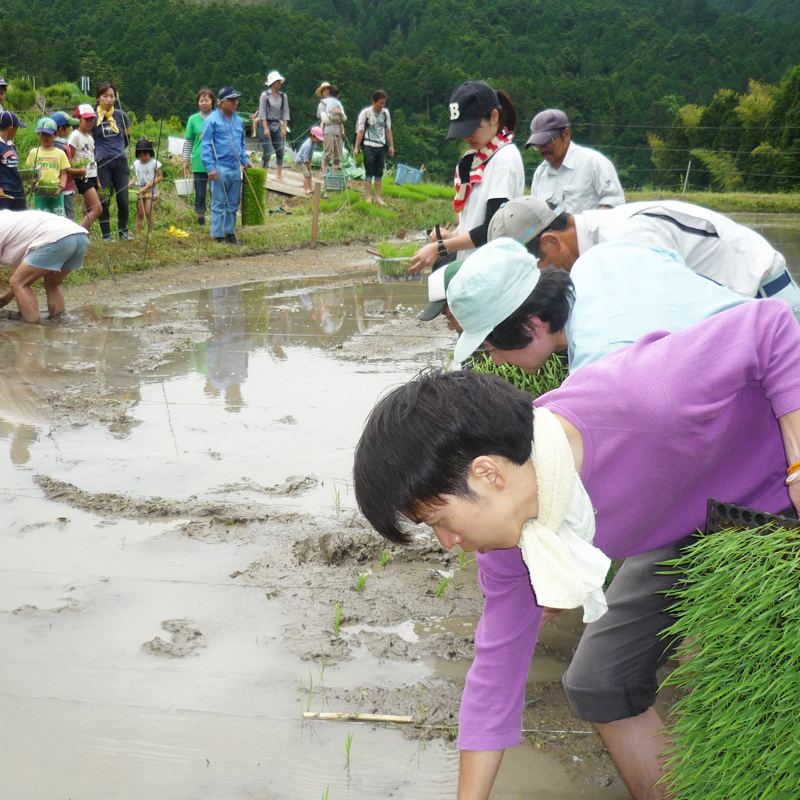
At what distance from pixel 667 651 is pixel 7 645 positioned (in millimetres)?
2017

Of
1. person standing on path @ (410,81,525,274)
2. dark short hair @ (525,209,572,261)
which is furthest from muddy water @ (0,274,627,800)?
dark short hair @ (525,209,572,261)

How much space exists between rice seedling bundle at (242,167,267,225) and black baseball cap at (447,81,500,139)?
282 inches

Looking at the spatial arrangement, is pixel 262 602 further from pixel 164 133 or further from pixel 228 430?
pixel 164 133

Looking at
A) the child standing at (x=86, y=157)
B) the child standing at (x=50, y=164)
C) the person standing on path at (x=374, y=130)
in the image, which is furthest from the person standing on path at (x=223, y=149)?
the person standing on path at (x=374, y=130)

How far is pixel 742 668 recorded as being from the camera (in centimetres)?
157

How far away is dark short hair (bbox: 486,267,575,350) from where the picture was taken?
236 centimetres

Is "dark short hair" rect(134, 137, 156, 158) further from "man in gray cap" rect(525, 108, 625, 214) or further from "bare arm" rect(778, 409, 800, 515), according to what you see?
"bare arm" rect(778, 409, 800, 515)

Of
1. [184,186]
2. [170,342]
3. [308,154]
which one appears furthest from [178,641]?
[308,154]

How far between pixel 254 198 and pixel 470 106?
731 cm

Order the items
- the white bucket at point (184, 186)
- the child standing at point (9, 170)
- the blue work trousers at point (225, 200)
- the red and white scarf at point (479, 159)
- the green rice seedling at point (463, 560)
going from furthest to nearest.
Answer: the white bucket at point (184, 186) < the blue work trousers at point (225, 200) < the child standing at point (9, 170) < the red and white scarf at point (479, 159) < the green rice seedling at point (463, 560)

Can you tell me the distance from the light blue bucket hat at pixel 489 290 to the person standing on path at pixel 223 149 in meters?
7.69

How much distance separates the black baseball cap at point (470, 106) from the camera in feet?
13.8

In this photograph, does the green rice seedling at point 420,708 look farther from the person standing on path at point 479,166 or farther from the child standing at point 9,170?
the child standing at point 9,170

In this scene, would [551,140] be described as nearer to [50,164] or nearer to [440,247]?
[440,247]
